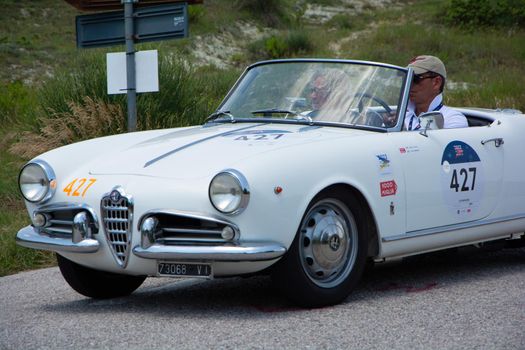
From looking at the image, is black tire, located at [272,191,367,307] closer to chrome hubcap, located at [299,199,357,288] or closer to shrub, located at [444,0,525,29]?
chrome hubcap, located at [299,199,357,288]

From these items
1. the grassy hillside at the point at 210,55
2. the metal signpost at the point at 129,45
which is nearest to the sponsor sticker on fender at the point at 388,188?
the grassy hillside at the point at 210,55

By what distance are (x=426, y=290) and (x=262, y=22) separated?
25.8m

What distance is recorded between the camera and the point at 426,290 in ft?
21.4

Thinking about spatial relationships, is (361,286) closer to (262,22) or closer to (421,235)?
(421,235)

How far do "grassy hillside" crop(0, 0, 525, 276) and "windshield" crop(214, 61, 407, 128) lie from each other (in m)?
2.43

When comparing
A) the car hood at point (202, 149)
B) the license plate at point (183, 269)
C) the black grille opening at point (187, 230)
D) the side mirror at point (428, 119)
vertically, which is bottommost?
the license plate at point (183, 269)

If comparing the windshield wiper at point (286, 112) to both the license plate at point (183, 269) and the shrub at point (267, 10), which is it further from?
the shrub at point (267, 10)

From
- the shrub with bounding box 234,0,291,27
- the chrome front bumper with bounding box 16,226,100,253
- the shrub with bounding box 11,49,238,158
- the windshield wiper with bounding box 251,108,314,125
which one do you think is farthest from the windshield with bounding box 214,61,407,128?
the shrub with bounding box 234,0,291,27

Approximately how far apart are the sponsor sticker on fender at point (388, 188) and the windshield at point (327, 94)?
1.74 ft

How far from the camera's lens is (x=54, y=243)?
19.7 feet

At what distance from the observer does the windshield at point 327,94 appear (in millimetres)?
6789

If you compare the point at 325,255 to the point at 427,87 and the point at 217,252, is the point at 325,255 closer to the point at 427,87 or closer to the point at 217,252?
the point at 217,252

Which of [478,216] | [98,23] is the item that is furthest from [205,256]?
[98,23]

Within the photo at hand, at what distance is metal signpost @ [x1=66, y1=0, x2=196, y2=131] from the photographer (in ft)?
30.9
